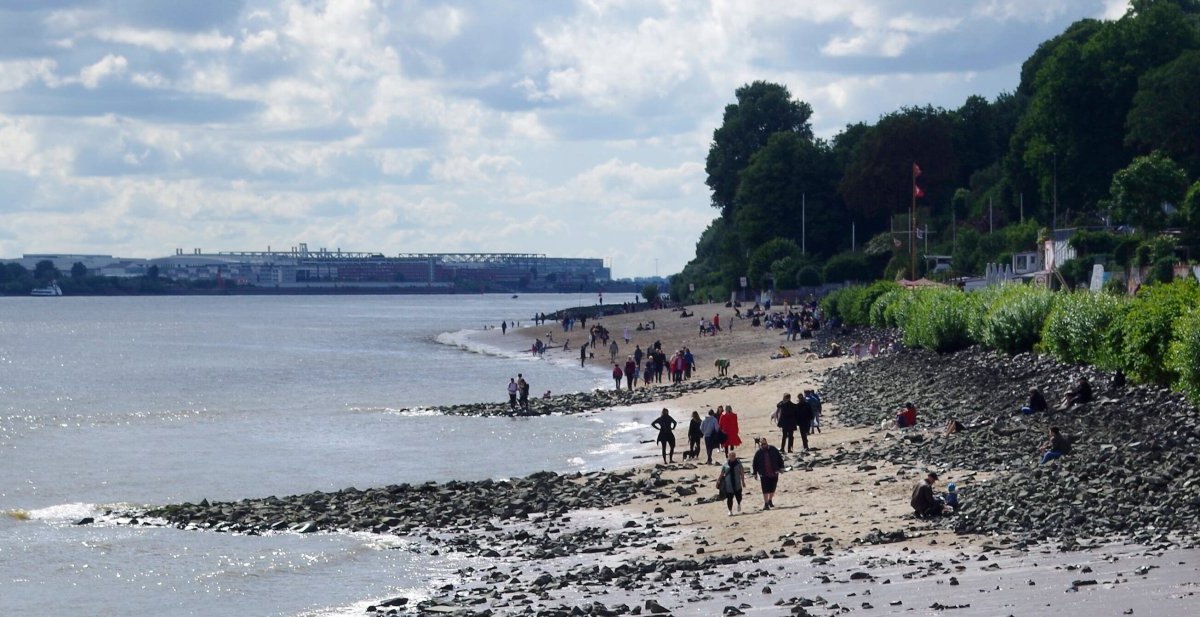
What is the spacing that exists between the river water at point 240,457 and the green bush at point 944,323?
1072cm

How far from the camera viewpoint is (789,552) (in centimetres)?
2098

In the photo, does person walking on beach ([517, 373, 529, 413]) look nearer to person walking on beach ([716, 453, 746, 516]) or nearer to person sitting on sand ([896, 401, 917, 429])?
person sitting on sand ([896, 401, 917, 429])

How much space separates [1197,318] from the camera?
89.3 feet

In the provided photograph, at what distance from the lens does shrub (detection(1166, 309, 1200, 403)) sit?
86.0 ft

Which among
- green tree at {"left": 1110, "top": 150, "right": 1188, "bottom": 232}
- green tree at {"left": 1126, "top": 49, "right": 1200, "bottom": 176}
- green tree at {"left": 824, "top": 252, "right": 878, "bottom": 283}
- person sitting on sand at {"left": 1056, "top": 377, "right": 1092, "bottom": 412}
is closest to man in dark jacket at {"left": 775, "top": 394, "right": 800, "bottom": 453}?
person sitting on sand at {"left": 1056, "top": 377, "right": 1092, "bottom": 412}

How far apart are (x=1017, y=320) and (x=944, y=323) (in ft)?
23.9

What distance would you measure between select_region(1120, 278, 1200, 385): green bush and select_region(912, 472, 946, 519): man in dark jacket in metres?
8.70

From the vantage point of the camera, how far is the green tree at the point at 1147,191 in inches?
2638

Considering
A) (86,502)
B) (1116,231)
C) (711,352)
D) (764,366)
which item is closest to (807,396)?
(86,502)

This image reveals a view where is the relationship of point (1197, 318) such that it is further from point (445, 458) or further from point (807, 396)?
point (445, 458)

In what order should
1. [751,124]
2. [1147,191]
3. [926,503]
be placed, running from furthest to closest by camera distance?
[751,124] → [1147,191] → [926,503]

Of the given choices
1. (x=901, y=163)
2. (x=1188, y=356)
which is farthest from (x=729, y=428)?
(x=901, y=163)

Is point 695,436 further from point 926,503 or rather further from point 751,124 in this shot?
point 751,124

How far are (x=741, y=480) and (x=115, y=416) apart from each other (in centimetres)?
3777
